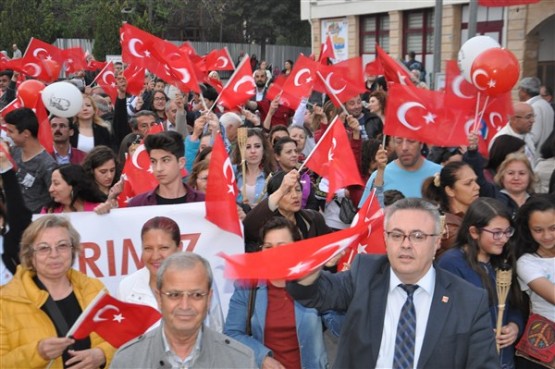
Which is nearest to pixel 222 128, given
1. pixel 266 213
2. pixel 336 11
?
pixel 266 213

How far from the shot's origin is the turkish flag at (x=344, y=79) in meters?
8.84

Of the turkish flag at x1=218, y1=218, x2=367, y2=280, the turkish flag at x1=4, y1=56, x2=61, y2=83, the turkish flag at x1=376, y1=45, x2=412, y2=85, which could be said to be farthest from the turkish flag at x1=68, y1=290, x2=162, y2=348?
the turkish flag at x1=4, y1=56, x2=61, y2=83

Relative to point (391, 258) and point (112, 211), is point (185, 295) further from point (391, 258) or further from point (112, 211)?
point (112, 211)

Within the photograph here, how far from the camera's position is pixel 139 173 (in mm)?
6031

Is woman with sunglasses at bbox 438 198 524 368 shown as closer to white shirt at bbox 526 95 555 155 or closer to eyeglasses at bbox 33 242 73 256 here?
eyeglasses at bbox 33 242 73 256

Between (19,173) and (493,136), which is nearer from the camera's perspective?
(19,173)

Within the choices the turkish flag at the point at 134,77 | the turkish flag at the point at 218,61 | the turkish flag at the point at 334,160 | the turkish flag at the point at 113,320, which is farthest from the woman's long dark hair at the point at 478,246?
the turkish flag at the point at 218,61

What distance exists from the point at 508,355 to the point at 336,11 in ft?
88.6

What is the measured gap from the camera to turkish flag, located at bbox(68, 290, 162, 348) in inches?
128

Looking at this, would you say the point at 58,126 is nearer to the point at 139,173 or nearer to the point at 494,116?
the point at 139,173

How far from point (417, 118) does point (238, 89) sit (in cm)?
270

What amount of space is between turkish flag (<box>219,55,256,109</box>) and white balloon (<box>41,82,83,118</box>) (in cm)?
172

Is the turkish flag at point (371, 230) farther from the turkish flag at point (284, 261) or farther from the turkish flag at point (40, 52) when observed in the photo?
the turkish flag at point (40, 52)

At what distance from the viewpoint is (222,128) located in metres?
7.90
